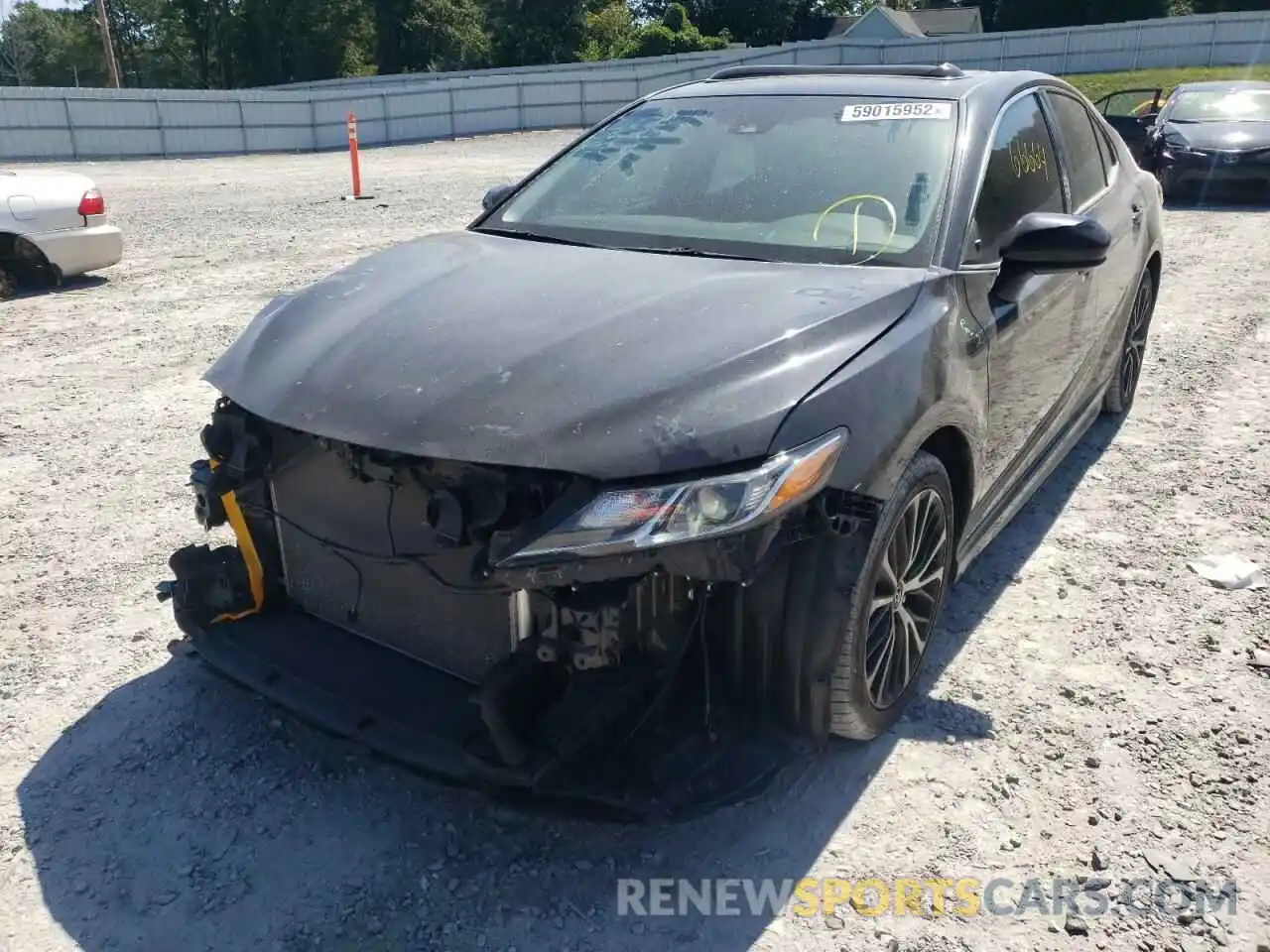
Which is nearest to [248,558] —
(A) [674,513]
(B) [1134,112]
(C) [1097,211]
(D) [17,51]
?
(A) [674,513]

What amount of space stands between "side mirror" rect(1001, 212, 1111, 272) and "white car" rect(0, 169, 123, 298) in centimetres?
796

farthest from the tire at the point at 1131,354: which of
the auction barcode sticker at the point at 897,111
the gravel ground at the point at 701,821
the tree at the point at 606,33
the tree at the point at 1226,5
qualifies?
the tree at the point at 1226,5

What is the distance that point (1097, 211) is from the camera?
429 cm

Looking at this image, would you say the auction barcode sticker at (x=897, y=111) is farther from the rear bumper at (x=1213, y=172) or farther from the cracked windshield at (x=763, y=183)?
the rear bumper at (x=1213, y=172)

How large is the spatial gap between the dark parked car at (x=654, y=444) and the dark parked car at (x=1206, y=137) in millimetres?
10435

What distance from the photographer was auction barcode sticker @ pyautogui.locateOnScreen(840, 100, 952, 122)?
346cm

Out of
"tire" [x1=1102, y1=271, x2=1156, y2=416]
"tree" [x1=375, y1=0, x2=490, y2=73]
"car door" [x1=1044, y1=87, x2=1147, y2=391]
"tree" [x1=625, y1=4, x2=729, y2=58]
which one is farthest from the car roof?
"tree" [x1=375, y1=0, x2=490, y2=73]

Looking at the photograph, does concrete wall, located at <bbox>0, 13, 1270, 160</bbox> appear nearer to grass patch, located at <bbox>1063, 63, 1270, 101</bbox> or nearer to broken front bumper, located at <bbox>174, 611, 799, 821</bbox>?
grass patch, located at <bbox>1063, 63, 1270, 101</bbox>

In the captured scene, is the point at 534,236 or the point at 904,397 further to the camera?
the point at 534,236

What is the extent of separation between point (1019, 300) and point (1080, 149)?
1.41 m

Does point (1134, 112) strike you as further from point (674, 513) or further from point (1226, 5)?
point (1226, 5)

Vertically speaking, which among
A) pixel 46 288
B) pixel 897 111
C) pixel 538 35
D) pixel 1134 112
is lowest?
pixel 46 288

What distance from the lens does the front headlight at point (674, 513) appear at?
85.6 inches

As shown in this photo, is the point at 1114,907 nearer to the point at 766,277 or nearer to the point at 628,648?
the point at 628,648
